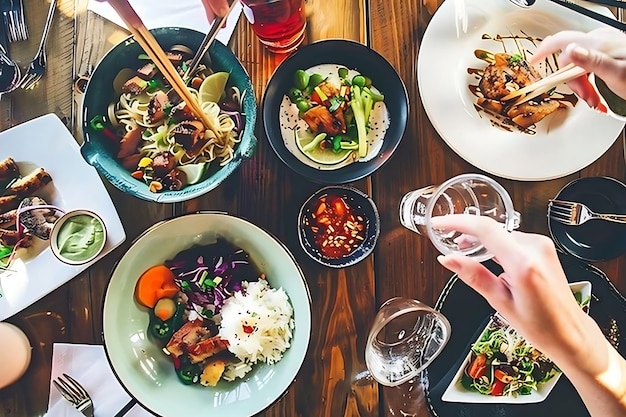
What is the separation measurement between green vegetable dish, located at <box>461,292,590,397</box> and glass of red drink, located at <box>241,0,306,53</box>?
2.73 ft

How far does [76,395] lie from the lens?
1.54 meters

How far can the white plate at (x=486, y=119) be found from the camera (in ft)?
5.16

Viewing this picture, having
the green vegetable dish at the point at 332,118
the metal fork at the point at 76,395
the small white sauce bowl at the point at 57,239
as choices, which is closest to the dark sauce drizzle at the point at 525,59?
the green vegetable dish at the point at 332,118

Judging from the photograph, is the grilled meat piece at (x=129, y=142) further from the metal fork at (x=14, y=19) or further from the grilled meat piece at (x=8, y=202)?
the metal fork at (x=14, y=19)

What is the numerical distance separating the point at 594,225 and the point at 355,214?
→ 1.96ft

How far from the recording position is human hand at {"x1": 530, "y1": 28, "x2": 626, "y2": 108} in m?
1.39

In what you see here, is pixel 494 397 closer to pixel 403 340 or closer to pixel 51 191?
pixel 403 340

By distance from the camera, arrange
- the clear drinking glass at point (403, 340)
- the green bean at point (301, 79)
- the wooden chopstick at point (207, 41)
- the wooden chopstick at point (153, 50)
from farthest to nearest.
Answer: the green bean at point (301, 79) < the clear drinking glass at point (403, 340) < the wooden chopstick at point (207, 41) < the wooden chopstick at point (153, 50)

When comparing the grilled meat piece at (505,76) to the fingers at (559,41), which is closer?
the fingers at (559,41)

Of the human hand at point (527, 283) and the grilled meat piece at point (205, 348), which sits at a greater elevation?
the human hand at point (527, 283)

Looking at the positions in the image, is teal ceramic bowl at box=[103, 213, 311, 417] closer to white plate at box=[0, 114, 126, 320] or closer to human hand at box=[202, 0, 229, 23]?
white plate at box=[0, 114, 126, 320]

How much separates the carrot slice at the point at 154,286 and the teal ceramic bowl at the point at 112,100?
19 cm

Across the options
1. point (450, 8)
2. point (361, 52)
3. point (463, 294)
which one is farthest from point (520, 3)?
point (463, 294)

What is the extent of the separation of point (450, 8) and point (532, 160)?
42 cm
